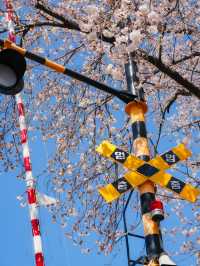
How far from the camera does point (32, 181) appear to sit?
599 centimetres

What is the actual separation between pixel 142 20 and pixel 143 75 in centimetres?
140

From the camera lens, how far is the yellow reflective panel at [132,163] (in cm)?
433

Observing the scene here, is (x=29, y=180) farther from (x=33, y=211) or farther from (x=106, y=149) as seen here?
(x=106, y=149)

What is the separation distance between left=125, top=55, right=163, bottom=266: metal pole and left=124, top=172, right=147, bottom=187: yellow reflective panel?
4 cm

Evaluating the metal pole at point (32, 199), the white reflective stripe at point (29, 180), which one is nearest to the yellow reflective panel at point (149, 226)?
the metal pole at point (32, 199)

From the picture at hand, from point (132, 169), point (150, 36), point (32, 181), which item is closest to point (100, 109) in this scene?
point (150, 36)

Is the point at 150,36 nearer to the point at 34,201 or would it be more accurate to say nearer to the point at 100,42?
the point at 100,42

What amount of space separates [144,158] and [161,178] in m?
0.26

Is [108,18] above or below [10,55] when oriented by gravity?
above

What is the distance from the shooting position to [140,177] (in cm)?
429

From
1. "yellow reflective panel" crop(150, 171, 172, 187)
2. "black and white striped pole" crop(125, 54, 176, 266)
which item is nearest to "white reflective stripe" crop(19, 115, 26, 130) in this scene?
"black and white striped pole" crop(125, 54, 176, 266)

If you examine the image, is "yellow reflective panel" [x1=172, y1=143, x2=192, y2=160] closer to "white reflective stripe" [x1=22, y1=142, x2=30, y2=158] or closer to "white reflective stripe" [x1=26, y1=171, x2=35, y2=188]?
"white reflective stripe" [x1=26, y1=171, x2=35, y2=188]

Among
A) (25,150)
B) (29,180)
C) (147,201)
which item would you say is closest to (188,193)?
(147,201)

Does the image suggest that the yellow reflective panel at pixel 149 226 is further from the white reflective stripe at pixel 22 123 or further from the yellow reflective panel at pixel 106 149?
the white reflective stripe at pixel 22 123
